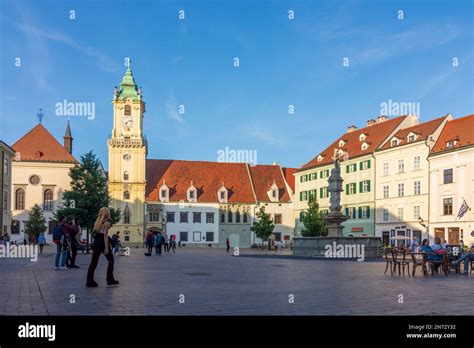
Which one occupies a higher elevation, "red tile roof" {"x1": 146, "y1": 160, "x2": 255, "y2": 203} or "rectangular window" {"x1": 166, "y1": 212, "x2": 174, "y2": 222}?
"red tile roof" {"x1": 146, "y1": 160, "x2": 255, "y2": 203}

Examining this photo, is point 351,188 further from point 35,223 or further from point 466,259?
point 466,259

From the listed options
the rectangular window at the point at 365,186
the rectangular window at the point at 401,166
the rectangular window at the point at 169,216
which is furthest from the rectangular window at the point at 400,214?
the rectangular window at the point at 169,216

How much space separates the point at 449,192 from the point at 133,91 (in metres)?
47.4

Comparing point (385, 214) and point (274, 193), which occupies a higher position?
point (274, 193)

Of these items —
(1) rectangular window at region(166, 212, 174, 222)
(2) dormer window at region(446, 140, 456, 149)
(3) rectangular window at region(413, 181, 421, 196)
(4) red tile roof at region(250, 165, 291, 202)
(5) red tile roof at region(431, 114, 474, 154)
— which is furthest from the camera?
(4) red tile roof at region(250, 165, 291, 202)

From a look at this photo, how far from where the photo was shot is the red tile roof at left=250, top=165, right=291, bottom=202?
278 ft

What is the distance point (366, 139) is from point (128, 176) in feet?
106

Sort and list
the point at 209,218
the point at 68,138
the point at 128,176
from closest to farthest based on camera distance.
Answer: the point at 128,176, the point at 209,218, the point at 68,138

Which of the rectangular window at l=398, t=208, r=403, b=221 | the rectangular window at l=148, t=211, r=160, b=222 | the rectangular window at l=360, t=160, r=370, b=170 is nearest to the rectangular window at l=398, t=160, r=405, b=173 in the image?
the rectangular window at l=398, t=208, r=403, b=221

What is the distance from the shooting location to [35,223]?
68.9 meters

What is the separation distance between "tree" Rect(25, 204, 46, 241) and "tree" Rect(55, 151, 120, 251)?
20698 millimetres

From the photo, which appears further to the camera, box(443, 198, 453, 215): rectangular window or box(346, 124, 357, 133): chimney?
box(346, 124, 357, 133): chimney

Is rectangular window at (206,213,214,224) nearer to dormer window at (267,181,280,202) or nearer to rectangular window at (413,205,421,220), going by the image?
dormer window at (267,181,280,202)

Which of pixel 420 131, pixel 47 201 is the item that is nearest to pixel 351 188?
pixel 420 131
